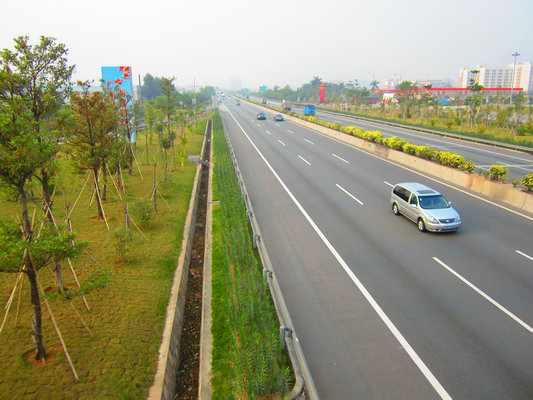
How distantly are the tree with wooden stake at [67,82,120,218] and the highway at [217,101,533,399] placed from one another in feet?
22.8

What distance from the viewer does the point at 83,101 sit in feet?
45.4

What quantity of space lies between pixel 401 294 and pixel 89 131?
12.4m

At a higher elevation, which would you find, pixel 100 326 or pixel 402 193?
pixel 402 193

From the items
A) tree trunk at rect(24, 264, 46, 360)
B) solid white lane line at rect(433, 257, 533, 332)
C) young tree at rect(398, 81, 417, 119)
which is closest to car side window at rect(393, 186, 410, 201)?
solid white lane line at rect(433, 257, 533, 332)

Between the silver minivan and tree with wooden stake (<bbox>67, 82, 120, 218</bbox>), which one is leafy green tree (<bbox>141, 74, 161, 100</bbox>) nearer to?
tree with wooden stake (<bbox>67, 82, 120, 218</bbox>)

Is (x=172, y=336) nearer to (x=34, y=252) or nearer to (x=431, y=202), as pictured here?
(x=34, y=252)

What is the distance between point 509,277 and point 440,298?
2.66 metres

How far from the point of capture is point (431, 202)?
14852 mm

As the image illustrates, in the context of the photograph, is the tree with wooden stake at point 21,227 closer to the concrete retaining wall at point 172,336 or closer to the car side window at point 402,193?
the concrete retaining wall at point 172,336

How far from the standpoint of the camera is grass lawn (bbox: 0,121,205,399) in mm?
6824

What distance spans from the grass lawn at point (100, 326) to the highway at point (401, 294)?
3.46 m

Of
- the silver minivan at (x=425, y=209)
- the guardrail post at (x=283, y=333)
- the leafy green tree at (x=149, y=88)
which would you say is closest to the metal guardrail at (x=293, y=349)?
the guardrail post at (x=283, y=333)

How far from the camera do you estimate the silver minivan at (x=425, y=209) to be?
1401cm

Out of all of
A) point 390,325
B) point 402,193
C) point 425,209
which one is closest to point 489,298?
point 390,325
